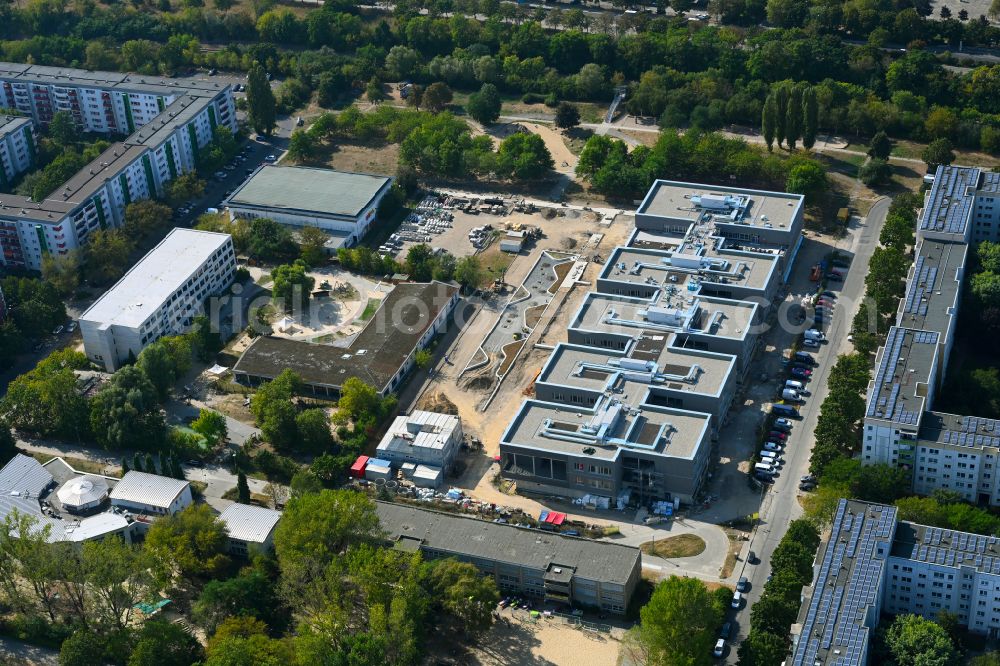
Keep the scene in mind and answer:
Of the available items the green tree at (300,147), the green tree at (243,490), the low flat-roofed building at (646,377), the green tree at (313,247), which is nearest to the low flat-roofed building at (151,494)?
the green tree at (243,490)

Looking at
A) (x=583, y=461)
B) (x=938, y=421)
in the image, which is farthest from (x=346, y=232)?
(x=938, y=421)

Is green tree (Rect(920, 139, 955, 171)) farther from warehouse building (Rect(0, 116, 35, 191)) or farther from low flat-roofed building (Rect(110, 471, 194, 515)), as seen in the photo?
warehouse building (Rect(0, 116, 35, 191))

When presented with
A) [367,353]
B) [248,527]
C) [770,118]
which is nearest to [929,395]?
[367,353]

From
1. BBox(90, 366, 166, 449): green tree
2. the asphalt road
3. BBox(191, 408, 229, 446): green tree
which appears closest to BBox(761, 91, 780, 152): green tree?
the asphalt road

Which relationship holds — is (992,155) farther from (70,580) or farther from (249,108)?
(70,580)

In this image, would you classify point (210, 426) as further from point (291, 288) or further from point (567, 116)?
point (567, 116)
